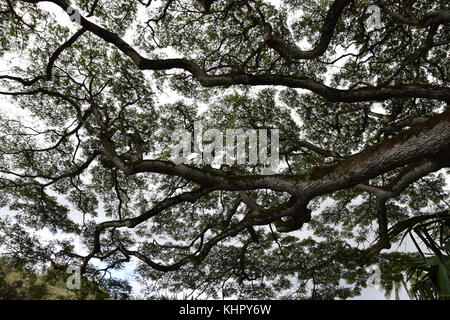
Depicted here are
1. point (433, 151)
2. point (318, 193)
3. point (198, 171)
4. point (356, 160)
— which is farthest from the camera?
point (198, 171)

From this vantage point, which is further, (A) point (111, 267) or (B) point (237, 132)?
(B) point (237, 132)

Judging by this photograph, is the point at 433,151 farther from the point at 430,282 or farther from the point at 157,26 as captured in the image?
the point at 157,26

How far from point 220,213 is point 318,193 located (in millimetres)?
4600

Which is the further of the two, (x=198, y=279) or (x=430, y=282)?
(x=198, y=279)

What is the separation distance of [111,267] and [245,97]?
5.50m

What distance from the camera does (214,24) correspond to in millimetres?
5719

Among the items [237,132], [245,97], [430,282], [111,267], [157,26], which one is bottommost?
[111,267]

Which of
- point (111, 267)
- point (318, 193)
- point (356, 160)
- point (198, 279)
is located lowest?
point (198, 279)

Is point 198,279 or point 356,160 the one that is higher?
point 356,160

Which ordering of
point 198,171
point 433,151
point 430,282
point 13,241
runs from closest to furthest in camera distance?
point 430,282 → point 433,151 → point 198,171 → point 13,241

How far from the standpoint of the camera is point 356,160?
282 cm

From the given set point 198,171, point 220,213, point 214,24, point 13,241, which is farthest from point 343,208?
point 13,241
